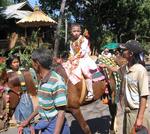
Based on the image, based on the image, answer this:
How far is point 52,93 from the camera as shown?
3.71m

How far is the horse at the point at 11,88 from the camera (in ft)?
19.0

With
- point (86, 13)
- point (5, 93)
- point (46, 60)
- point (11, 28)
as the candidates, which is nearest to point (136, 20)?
point (86, 13)

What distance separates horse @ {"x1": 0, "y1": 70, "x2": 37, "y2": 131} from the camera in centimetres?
579

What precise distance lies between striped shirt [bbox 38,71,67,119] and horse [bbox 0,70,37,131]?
1.98 metres

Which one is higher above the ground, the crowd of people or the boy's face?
the boy's face

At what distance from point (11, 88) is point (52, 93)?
248 centimetres

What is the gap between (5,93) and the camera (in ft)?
20.2

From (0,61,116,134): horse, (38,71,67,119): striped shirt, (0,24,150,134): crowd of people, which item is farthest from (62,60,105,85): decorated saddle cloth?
(38,71,67,119): striped shirt

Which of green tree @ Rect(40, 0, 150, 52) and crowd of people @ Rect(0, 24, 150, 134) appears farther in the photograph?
green tree @ Rect(40, 0, 150, 52)

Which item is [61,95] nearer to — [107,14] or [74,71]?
[74,71]

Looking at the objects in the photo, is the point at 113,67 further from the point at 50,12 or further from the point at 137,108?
the point at 50,12

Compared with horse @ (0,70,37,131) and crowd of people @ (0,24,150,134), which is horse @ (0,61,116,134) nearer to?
horse @ (0,70,37,131)

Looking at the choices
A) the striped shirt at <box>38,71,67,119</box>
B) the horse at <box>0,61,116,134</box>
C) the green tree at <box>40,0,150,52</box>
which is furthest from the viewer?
the green tree at <box>40,0,150,52</box>

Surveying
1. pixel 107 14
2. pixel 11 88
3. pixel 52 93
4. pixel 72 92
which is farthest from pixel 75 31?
pixel 107 14
